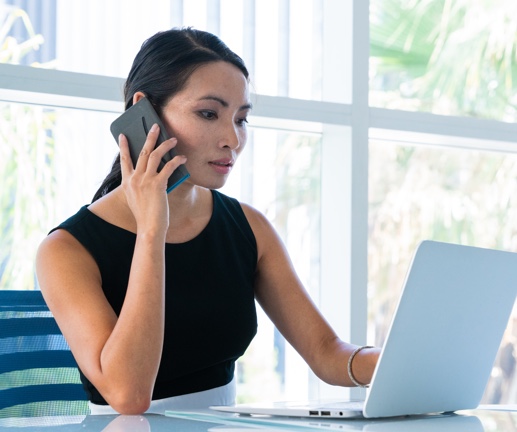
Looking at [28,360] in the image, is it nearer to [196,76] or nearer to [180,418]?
[180,418]

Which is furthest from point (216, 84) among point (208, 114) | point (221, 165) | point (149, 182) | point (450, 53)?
point (450, 53)

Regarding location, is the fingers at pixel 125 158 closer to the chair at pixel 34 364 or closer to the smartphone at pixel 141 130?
the smartphone at pixel 141 130

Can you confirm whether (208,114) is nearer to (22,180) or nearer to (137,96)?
(137,96)

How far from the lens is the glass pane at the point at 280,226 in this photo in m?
3.08

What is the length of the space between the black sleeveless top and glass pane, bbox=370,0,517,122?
7.12ft

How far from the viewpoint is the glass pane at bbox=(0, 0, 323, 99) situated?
266 centimetres

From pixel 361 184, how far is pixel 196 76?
1.05 meters

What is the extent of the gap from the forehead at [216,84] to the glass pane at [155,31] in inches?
26.5

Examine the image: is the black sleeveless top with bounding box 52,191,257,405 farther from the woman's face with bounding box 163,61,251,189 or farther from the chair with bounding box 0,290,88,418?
the woman's face with bounding box 163,61,251,189

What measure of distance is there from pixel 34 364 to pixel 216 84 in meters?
0.72

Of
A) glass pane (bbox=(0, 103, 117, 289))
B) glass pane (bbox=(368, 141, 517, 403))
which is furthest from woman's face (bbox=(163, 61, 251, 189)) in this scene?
glass pane (bbox=(368, 141, 517, 403))

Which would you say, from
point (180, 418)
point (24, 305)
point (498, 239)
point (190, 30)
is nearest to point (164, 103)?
point (190, 30)

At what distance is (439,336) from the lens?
1.36 metres

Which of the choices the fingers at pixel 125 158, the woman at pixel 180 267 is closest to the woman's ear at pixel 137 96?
the woman at pixel 180 267
